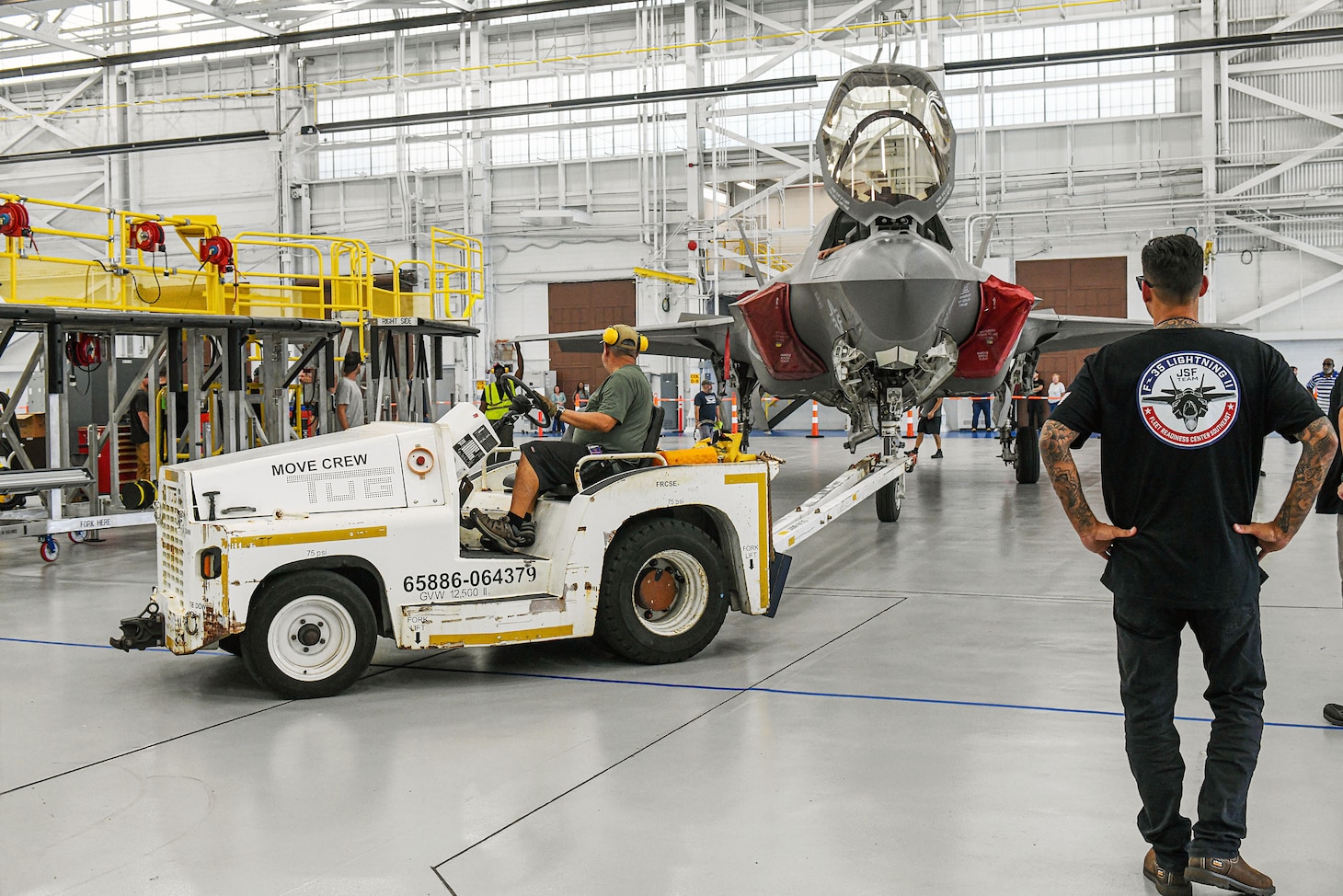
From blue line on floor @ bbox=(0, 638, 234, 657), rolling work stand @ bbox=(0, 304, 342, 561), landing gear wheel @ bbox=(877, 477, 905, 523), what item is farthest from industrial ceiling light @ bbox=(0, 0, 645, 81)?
blue line on floor @ bbox=(0, 638, 234, 657)

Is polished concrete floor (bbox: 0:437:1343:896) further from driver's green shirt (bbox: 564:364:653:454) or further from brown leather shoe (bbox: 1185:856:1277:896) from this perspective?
driver's green shirt (bbox: 564:364:653:454)

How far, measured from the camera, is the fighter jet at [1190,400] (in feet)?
9.93

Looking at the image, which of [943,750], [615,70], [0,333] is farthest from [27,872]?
[615,70]

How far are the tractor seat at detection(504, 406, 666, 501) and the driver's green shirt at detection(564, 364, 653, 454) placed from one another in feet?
0.14

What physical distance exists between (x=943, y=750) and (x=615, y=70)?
1120 inches

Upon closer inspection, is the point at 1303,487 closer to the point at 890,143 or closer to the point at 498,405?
the point at 498,405

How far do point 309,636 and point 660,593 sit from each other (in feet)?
5.77

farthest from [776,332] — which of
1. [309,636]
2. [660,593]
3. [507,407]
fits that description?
[309,636]

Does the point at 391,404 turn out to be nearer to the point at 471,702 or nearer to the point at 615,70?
the point at 471,702

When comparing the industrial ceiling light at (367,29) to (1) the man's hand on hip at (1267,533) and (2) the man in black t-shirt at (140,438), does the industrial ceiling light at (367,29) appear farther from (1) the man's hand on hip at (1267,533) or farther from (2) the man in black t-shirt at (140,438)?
(1) the man's hand on hip at (1267,533)

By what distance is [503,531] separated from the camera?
238 inches

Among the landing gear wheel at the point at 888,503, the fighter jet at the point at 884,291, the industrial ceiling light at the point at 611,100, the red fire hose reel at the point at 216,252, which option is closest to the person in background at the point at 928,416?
the landing gear wheel at the point at 888,503

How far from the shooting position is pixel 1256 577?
3.16 metres

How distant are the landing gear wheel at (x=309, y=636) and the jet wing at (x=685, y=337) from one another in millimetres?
8998
